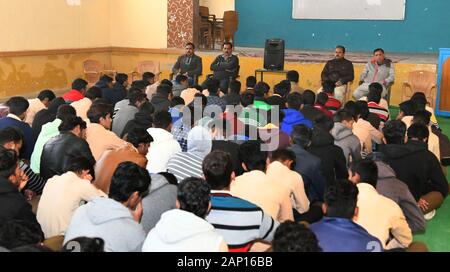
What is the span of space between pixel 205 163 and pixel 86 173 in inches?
35.2

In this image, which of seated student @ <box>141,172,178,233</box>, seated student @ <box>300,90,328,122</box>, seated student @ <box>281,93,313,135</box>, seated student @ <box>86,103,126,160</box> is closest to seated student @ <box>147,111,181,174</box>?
seated student @ <box>86,103,126,160</box>

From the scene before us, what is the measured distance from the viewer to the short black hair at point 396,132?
469 centimetres

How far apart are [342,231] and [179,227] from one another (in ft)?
2.48

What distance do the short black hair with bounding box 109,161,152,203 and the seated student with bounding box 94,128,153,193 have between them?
0.99m

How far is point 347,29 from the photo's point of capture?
498 inches

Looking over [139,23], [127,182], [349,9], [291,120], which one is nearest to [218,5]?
[139,23]

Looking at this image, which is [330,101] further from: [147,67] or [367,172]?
[147,67]

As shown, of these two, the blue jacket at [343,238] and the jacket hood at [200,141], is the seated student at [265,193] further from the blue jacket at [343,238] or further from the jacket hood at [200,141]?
the jacket hood at [200,141]

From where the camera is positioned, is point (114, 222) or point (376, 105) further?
point (376, 105)

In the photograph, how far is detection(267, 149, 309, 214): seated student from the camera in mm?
3738

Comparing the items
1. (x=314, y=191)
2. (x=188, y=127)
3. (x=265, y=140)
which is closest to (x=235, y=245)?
(x=314, y=191)

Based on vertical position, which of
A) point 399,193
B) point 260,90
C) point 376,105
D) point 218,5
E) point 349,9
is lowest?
point 399,193
